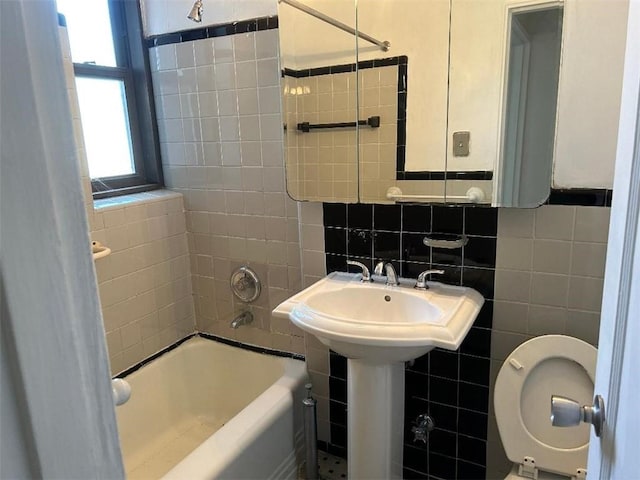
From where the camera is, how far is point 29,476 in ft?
1.22

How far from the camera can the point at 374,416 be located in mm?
1578

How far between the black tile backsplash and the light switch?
0.65 ft

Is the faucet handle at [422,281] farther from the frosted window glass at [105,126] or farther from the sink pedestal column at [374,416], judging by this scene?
the frosted window glass at [105,126]

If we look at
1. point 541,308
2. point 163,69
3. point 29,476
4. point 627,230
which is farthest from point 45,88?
point 163,69

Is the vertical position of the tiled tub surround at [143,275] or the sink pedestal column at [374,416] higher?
the tiled tub surround at [143,275]

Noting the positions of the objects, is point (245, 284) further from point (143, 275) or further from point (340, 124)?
point (340, 124)

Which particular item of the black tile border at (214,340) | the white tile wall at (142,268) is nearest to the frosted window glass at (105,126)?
the white tile wall at (142,268)

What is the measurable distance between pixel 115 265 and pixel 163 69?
37.7 inches

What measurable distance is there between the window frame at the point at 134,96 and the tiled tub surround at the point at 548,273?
5.57 ft

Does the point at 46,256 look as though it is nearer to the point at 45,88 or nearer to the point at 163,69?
the point at 45,88

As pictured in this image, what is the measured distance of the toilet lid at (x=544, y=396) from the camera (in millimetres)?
1365

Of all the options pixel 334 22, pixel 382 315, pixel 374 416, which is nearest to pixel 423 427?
pixel 374 416

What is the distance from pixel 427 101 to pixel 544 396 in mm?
1044

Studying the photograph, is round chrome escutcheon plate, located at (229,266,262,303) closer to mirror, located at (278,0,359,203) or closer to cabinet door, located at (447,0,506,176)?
mirror, located at (278,0,359,203)
